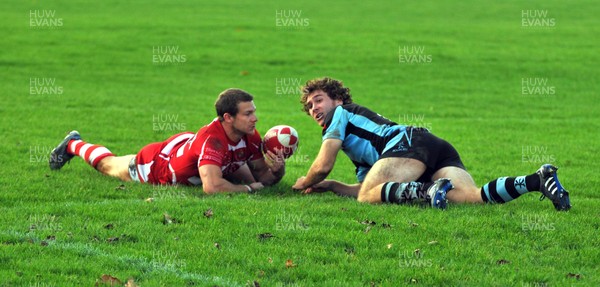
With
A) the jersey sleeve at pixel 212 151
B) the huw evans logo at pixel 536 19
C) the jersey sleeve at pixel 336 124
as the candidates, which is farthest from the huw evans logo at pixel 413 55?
the jersey sleeve at pixel 212 151

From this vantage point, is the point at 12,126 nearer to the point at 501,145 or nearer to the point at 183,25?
the point at 501,145

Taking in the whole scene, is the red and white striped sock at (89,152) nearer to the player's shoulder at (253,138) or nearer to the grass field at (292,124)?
the grass field at (292,124)

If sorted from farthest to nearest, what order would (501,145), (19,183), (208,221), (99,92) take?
(99,92) < (501,145) < (19,183) < (208,221)

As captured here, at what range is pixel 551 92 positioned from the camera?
26141 mm

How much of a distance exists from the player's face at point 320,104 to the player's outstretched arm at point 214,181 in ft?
4.71

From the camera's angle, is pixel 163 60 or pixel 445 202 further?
pixel 163 60

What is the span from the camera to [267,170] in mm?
12531

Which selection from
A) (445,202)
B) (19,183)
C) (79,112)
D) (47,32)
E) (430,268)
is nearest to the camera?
(430,268)

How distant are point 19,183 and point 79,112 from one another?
8.85 m

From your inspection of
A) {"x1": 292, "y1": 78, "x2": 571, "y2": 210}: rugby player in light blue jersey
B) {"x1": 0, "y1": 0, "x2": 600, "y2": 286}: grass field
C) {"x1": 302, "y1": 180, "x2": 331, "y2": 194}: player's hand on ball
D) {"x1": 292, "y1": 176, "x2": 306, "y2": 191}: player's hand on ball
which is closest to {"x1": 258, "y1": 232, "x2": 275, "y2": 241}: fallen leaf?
{"x1": 0, "y1": 0, "x2": 600, "y2": 286}: grass field

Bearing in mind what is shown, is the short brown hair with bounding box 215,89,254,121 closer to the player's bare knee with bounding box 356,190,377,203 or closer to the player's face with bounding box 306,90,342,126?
the player's face with bounding box 306,90,342,126

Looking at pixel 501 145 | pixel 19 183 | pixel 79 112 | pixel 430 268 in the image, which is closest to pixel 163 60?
pixel 79 112

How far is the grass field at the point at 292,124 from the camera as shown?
27.5 feet

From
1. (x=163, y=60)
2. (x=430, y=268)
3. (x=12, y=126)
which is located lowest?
(x=430, y=268)
